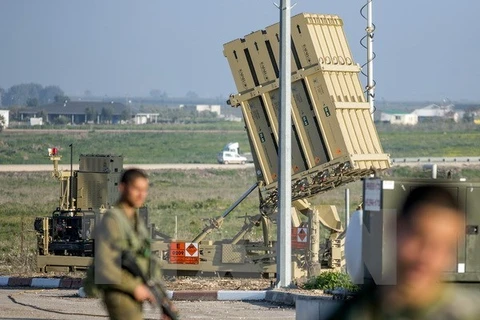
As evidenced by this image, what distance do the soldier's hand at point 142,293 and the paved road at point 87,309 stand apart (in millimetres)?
8527

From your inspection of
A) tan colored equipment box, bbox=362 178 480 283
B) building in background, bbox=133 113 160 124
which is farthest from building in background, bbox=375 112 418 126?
tan colored equipment box, bbox=362 178 480 283

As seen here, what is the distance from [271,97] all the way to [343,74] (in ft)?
4.55

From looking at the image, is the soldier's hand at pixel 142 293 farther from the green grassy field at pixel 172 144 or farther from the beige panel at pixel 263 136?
the green grassy field at pixel 172 144

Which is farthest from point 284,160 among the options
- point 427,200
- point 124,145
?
point 124,145

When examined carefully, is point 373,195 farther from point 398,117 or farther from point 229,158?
point 398,117

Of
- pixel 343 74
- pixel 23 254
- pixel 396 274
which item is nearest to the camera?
pixel 396 274

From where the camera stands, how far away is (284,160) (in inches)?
752

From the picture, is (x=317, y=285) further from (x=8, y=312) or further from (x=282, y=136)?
(x=8, y=312)

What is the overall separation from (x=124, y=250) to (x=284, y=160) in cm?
1089

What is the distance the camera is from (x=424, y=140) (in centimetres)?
10888

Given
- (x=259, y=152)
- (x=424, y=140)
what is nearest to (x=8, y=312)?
(x=259, y=152)

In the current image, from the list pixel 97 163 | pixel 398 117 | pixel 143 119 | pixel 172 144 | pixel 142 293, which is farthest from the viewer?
pixel 143 119

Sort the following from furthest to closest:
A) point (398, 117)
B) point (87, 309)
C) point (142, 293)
A: point (398, 117), point (87, 309), point (142, 293)

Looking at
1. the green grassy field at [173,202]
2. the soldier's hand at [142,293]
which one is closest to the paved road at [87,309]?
the green grassy field at [173,202]
